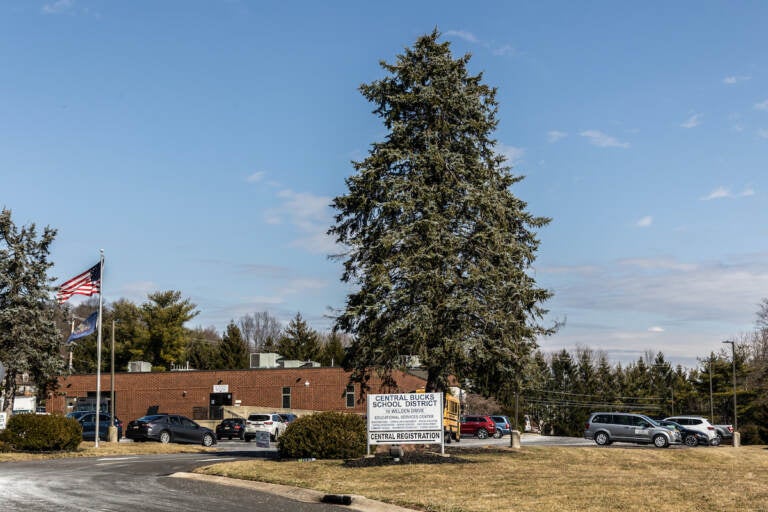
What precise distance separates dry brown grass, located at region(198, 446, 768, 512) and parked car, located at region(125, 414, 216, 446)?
55.4 ft

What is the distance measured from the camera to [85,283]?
37.7 meters

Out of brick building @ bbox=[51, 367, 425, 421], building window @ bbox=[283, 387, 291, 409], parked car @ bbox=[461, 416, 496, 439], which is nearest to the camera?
parked car @ bbox=[461, 416, 496, 439]

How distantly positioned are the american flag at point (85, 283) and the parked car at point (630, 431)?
26.3 m

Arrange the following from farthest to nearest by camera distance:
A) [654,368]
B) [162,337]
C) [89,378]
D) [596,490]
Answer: [654,368], [162,337], [89,378], [596,490]

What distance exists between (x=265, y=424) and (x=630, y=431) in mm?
20439

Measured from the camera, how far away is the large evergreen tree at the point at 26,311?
45219mm

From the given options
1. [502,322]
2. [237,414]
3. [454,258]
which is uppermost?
[454,258]

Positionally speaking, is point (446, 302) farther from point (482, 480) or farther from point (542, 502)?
point (542, 502)

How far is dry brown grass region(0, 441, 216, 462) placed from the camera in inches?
1204

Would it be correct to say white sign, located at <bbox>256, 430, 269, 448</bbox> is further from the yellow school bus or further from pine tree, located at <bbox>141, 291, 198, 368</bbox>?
pine tree, located at <bbox>141, 291, 198, 368</bbox>

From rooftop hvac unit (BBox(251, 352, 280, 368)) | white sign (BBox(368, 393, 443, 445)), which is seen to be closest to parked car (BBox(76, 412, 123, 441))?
rooftop hvac unit (BBox(251, 352, 280, 368))

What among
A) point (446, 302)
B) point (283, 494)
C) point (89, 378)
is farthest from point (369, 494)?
point (89, 378)

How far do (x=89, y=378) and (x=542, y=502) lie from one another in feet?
221

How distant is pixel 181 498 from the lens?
1772 centimetres
